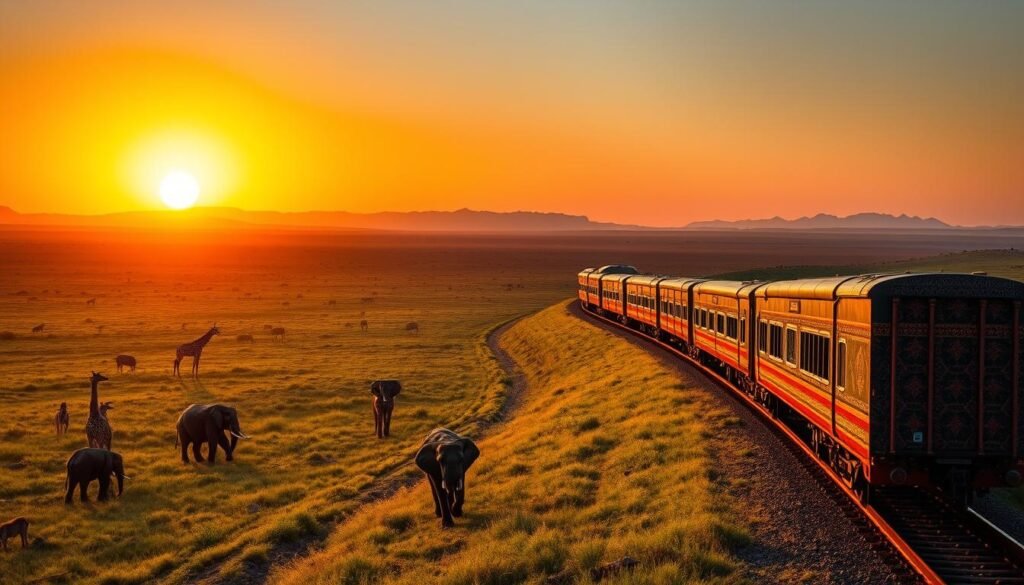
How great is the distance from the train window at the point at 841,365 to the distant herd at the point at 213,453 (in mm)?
7283

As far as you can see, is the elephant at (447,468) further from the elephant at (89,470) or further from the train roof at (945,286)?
the elephant at (89,470)

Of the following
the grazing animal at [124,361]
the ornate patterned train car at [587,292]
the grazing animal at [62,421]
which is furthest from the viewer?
the ornate patterned train car at [587,292]

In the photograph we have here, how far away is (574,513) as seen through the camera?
1620 cm

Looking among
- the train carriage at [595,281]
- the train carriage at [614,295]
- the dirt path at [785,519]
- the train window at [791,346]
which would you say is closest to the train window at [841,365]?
the dirt path at [785,519]

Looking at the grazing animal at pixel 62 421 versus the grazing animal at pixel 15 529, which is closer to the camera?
the grazing animal at pixel 15 529

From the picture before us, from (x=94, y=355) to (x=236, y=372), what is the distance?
12.2 m

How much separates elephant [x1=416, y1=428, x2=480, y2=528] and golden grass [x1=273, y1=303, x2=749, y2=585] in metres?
0.40

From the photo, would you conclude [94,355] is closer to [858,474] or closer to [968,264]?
[858,474]

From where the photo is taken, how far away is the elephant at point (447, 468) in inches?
663

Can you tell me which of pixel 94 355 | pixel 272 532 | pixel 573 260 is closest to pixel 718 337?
pixel 272 532

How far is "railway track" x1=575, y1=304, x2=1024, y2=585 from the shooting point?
1136 cm

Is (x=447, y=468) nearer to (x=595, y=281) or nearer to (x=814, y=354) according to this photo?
(x=814, y=354)

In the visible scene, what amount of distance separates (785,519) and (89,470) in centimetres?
1677

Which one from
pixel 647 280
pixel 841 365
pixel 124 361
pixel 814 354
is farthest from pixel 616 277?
pixel 841 365
